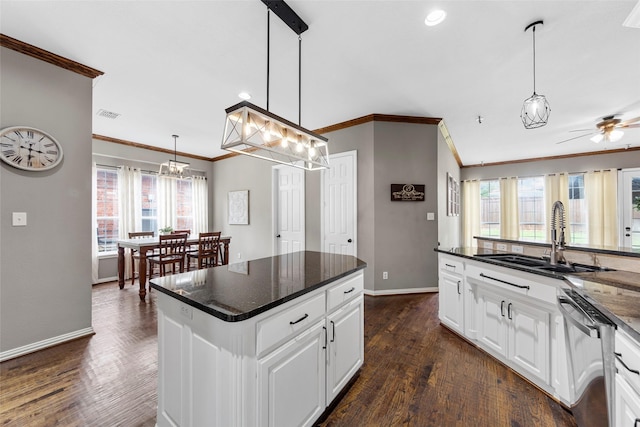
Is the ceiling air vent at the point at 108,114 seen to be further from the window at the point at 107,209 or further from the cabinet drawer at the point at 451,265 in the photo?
the cabinet drawer at the point at 451,265

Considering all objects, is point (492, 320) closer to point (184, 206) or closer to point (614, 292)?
point (614, 292)

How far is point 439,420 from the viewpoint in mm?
1568

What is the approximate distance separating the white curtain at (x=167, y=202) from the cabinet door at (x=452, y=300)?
209 inches

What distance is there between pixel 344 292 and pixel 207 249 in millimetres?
3384

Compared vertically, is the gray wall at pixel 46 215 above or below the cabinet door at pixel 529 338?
above

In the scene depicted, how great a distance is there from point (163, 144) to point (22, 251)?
3.52 m

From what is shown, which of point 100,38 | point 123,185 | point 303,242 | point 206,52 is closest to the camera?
point 100,38

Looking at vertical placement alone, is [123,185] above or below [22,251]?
above

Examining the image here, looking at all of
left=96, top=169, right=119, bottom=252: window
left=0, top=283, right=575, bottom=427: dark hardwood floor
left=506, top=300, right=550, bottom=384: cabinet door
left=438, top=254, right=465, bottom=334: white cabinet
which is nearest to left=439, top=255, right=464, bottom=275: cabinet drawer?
left=438, top=254, right=465, bottom=334: white cabinet

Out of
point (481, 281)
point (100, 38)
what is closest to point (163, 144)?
point (100, 38)

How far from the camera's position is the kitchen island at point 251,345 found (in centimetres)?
106

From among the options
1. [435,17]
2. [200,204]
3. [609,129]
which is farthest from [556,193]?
[200,204]

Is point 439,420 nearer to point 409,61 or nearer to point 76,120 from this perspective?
point 409,61

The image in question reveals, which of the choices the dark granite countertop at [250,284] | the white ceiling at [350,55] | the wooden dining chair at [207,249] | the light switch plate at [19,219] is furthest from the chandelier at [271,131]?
the wooden dining chair at [207,249]
